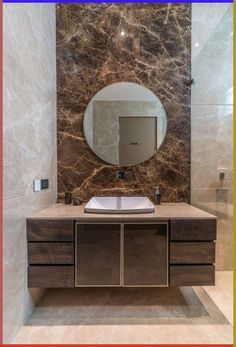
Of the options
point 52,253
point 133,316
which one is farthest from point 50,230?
point 133,316

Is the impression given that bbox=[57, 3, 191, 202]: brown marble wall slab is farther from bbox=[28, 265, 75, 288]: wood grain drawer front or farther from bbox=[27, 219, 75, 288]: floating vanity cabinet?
bbox=[28, 265, 75, 288]: wood grain drawer front

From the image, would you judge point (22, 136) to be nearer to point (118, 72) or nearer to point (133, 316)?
point (118, 72)

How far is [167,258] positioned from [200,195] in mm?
955

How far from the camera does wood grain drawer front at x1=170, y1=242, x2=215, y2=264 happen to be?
62.5 inches

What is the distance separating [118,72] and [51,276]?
1960 mm

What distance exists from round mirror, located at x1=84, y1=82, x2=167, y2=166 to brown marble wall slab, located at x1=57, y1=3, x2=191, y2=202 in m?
0.07

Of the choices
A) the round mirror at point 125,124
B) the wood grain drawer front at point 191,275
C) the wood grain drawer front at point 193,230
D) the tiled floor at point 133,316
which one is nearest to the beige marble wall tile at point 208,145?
the round mirror at point 125,124

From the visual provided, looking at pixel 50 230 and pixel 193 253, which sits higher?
pixel 50 230

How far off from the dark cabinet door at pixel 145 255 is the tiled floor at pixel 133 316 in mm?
338

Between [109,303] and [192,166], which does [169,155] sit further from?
[109,303]

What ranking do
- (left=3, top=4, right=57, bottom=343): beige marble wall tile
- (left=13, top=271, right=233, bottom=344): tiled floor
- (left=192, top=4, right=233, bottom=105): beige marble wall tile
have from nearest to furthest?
(left=3, top=4, right=57, bottom=343): beige marble wall tile, (left=13, top=271, right=233, bottom=344): tiled floor, (left=192, top=4, right=233, bottom=105): beige marble wall tile

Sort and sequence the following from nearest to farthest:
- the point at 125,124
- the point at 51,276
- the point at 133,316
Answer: the point at 51,276 → the point at 133,316 → the point at 125,124

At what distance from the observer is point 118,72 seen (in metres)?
2.29

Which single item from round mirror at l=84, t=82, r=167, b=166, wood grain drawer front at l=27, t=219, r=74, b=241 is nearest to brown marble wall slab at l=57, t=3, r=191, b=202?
round mirror at l=84, t=82, r=167, b=166
